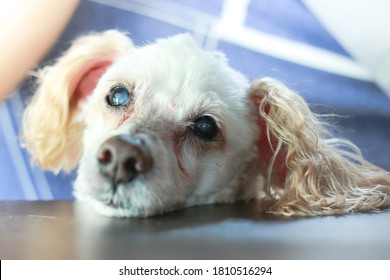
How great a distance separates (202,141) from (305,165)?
0.89 ft

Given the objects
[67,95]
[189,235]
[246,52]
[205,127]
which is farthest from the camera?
[246,52]

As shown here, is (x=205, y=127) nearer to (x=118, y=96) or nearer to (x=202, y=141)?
(x=202, y=141)

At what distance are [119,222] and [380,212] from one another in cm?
65

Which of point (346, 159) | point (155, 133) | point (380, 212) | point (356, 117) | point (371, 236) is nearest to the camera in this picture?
point (371, 236)

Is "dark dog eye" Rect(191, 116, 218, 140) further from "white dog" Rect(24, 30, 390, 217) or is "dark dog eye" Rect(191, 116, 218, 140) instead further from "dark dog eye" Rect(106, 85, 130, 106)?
"dark dog eye" Rect(106, 85, 130, 106)

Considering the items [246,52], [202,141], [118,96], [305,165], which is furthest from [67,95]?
[305,165]

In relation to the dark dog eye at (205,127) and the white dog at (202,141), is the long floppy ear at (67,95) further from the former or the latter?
the dark dog eye at (205,127)

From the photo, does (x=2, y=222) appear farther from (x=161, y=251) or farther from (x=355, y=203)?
(x=355, y=203)

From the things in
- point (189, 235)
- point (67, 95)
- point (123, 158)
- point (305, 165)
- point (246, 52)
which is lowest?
point (189, 235)

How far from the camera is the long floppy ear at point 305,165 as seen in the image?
53.2 inches

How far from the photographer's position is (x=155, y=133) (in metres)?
1.22

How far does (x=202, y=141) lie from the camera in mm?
1386

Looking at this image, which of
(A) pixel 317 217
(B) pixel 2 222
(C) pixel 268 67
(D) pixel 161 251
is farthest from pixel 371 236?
(C) pixel 268 67

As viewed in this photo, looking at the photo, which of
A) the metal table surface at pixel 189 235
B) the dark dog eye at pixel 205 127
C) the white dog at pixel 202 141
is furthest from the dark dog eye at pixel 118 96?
the metal table surface at pixel 189 235
